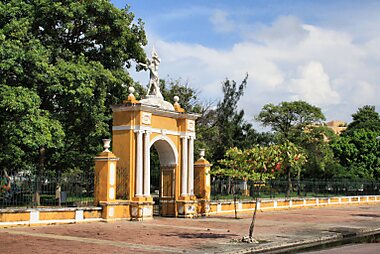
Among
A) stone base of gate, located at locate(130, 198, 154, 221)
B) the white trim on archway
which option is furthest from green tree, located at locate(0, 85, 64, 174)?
the white trim on archway

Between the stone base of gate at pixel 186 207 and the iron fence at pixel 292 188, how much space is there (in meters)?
2.90

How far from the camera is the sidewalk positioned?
13562 millimetres

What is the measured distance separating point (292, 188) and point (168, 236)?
20.7m

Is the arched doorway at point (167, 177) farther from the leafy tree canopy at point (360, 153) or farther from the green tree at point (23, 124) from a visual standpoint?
the leafy tree canopy at point (360, 153)

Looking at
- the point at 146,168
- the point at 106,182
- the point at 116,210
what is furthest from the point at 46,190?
the point at 146,168

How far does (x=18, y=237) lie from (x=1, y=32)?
979 centimetres

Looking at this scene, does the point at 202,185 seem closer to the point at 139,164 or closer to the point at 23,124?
the point at 139,164

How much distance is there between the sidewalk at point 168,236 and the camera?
534 inches

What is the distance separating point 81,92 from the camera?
22719 mm

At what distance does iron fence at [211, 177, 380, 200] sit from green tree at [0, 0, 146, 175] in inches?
271

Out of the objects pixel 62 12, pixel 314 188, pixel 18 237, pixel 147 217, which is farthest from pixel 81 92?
pixel 314 188

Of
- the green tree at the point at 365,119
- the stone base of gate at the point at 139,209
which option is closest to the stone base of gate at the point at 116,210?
the stone base of gate at the point at 139,209

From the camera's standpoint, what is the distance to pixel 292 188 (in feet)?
117

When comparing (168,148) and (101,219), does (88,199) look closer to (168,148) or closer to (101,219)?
(101,219)
